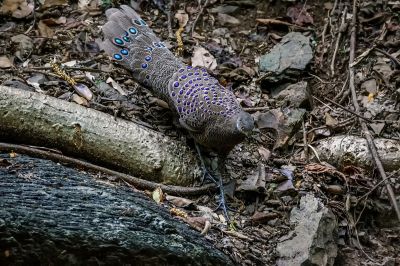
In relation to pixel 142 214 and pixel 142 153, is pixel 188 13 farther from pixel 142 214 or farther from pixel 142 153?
pixel 142 214

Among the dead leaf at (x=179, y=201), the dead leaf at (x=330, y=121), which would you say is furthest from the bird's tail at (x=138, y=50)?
the dead leaf at (x=330, y=121)

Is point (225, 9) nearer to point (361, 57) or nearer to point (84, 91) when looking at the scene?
point (361, 57)

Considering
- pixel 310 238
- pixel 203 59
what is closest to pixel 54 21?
pixel 203 59

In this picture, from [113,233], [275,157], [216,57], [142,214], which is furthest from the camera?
[216,57]

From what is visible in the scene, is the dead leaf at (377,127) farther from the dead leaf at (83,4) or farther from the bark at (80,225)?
the dead leaf at (83,4)

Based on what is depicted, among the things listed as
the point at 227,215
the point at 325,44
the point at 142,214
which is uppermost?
the point at 325,44

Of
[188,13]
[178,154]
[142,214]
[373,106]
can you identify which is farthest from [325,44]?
[142,214]

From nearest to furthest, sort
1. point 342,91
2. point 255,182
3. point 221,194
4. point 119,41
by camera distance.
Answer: point 221,194, point 255,182, point 119,41, point 342,91

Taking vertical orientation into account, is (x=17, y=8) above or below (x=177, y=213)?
above
